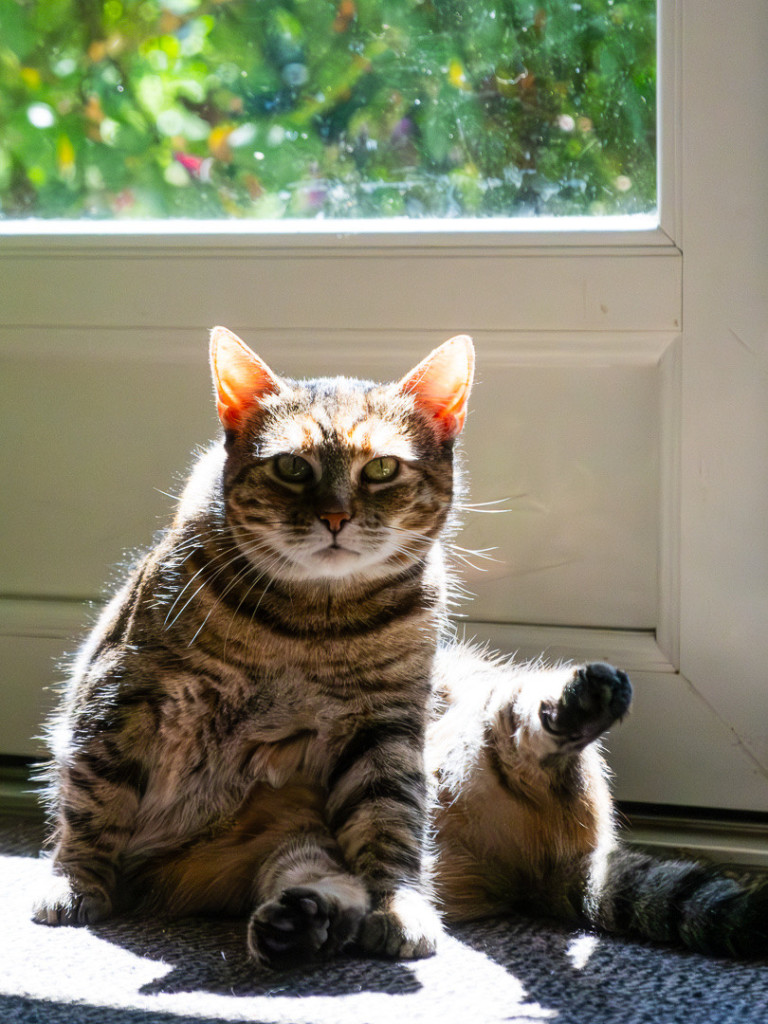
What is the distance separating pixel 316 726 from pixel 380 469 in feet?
0.99

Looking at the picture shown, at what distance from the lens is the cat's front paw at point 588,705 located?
1.00 m

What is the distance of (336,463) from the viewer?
1149 millimetres

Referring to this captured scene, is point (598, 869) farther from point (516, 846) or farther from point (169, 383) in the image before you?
point (169, 383)

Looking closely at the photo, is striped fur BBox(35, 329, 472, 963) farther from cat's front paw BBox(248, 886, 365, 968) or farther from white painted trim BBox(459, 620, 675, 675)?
white painted trim BBox(459, 620, 675, 675)

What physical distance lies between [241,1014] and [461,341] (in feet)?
2.45

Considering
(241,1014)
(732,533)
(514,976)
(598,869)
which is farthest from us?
(732,533)

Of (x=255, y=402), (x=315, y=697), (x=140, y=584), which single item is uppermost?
(x=255, y=402)

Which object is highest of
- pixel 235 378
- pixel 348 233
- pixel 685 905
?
pixel 348 233

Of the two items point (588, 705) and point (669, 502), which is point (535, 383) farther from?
point (588, 705)

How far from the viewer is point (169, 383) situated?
5.02 feet

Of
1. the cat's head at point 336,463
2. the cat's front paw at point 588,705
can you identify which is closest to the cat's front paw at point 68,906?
the cat's head at point 336,463

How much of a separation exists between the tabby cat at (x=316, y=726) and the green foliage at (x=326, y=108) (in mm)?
414

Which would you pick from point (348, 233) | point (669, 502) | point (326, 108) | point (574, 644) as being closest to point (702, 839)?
point (574, 644)

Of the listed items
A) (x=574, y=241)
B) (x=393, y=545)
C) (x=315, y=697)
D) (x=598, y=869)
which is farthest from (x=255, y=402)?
(x=598, y=869)
